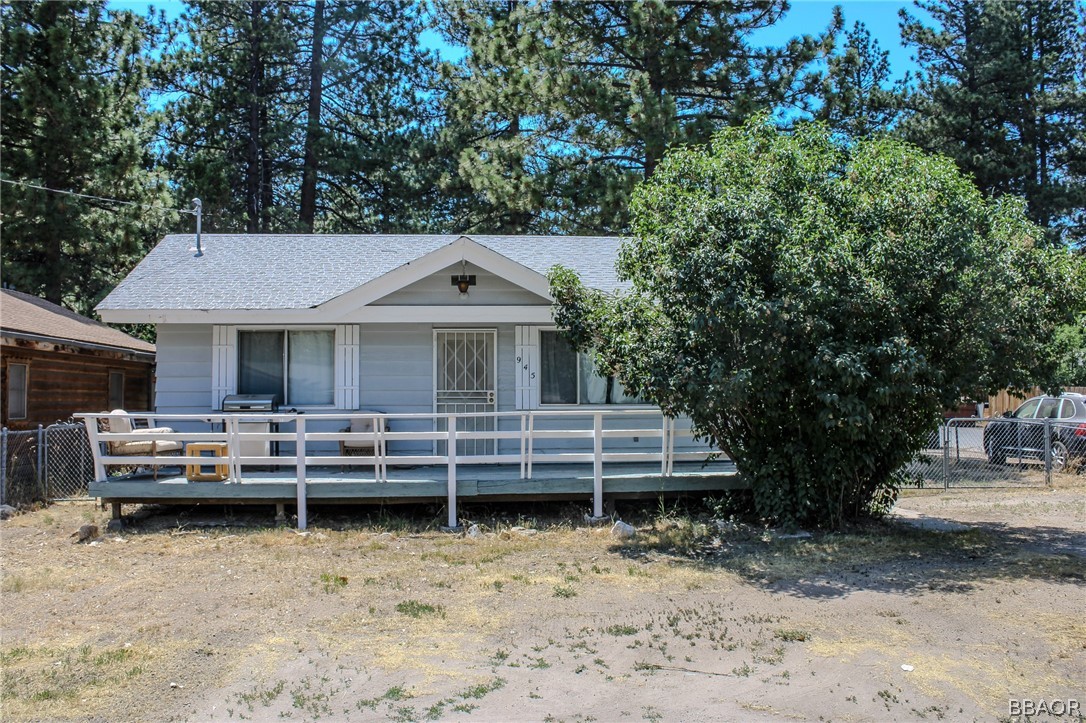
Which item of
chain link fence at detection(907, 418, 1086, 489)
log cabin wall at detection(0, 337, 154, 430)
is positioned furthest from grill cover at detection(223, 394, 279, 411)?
chain link fence at detection(907, 418, 1086, 489)

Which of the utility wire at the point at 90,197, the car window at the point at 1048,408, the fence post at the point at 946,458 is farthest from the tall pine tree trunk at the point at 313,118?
the car window at the point at 1048,408

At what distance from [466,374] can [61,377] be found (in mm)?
8359

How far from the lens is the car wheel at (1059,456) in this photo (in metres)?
13.9

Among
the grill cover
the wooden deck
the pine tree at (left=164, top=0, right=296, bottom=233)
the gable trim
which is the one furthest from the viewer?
the pine tree at (left=164, top=0, right=296, bottom=233)

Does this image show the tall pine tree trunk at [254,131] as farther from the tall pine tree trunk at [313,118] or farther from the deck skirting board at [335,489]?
the deck skirting board at [335,489]

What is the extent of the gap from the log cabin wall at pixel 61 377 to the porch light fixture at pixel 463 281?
279 inches

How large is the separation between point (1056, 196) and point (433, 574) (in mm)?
23589

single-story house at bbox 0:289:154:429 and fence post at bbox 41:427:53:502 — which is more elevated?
single-story house at bbox 0:289:154:429

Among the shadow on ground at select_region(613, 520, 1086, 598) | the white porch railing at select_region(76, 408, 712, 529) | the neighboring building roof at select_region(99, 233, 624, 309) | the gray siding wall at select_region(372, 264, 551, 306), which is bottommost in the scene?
the shadow on ground at select_region(613, 520, 1086, 598)

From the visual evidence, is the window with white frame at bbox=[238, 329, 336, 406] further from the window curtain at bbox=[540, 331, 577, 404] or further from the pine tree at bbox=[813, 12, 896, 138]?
the pine tree at bbox=[813, 12, 896, 138]

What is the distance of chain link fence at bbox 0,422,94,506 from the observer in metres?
11.2

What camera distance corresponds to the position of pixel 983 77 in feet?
82.3

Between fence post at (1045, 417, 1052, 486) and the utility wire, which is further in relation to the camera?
the utility wire

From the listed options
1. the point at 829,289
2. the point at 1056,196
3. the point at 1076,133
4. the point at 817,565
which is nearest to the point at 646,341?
the point at 829,289
